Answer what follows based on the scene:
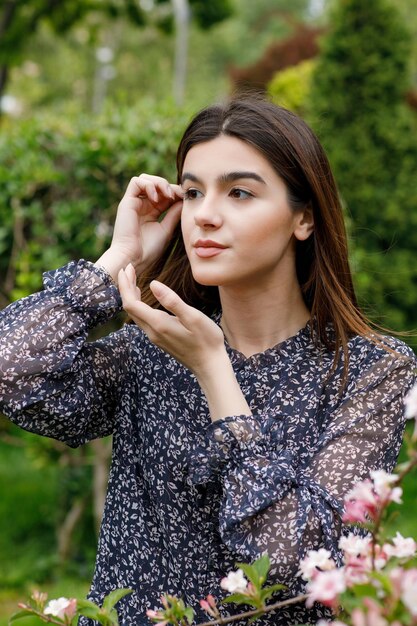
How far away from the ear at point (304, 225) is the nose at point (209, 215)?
0.25 metres

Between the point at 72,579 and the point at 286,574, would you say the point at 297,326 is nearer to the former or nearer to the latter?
the point at 286,574

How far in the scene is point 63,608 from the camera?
55.0 inches

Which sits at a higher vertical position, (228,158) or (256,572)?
(228,158)

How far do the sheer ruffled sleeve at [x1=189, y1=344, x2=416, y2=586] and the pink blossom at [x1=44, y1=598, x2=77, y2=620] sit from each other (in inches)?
14.4

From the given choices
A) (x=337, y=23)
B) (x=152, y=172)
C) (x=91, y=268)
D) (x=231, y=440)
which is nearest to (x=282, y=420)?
(x=231, y=440)

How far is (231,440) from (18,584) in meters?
3.67

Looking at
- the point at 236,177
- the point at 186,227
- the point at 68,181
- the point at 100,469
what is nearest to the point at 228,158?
the point at 236,177

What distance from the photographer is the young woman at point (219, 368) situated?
5.89 ft

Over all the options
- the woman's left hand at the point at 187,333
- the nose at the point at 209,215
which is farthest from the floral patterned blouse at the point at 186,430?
the nose at the point at 209,215

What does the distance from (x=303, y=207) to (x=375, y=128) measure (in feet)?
20.6

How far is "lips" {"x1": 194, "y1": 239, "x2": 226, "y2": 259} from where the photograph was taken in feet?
6.43

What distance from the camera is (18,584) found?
16.4 feet

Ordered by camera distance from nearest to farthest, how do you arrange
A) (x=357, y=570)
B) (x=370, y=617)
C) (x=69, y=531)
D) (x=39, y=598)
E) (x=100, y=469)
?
(x=370, y=617) < (x=357, y=570) < (x=39, y=598) < (x=100, y=469) < (x=69, y=531)

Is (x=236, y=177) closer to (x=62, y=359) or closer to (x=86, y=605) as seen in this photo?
(x=62, y=359)
